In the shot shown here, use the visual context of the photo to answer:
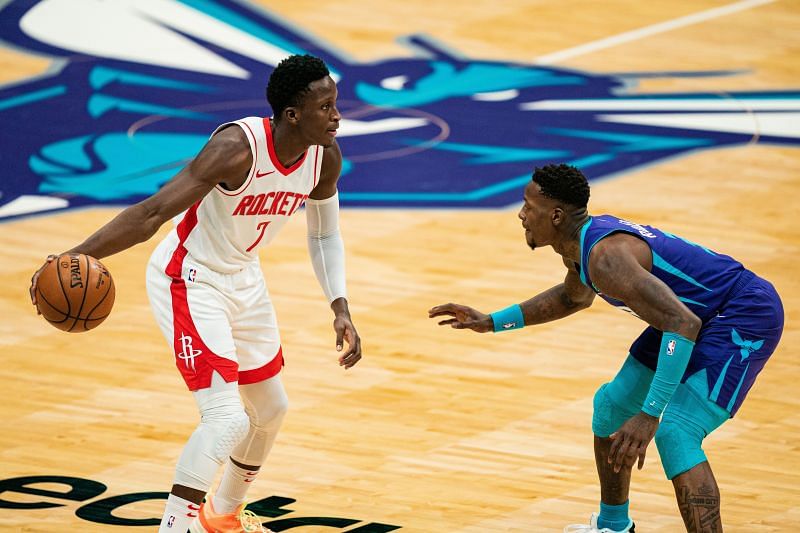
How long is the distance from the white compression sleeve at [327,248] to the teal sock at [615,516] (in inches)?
65.7

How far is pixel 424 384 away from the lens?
933 centimetres

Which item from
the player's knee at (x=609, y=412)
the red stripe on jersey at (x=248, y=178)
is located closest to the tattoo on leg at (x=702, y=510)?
the player's knee at (x=609, y=412)

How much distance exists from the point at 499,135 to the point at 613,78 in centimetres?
230

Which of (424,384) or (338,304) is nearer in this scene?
(338,304)

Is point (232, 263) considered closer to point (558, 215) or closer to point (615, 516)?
point (558, 215)

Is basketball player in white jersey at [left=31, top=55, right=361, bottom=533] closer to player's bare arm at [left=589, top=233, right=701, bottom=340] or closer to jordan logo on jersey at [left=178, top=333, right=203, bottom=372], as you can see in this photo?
jordan logo on jersey at [left=178, top=333, right=203, bottom=372]

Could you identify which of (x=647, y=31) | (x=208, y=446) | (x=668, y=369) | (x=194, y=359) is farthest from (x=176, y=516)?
(x=647, y=31)

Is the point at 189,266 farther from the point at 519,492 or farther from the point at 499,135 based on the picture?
the point at 499,135

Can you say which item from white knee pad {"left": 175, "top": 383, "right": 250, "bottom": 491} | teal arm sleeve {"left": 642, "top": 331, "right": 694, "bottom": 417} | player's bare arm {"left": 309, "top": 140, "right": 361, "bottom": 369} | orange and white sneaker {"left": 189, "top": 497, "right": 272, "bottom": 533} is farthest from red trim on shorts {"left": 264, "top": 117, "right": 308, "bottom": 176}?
teal arm sleeve {"left": 642, "top": 331, "right": 694, "bottom": 417}

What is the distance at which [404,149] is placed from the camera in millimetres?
14148

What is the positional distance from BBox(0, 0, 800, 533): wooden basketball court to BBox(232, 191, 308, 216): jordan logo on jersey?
165 centimetres

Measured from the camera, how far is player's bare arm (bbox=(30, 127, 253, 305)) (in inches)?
247

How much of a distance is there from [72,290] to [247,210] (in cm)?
89

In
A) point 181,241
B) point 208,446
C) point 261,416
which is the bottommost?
point 261,416
